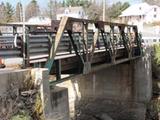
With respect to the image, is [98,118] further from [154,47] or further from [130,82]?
[154,47]

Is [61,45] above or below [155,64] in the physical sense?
above

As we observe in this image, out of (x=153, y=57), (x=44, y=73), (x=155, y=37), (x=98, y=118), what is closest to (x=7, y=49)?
(x=44, y=73)

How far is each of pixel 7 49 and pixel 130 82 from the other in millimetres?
19325

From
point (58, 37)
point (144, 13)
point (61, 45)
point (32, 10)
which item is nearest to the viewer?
point (58, 37)

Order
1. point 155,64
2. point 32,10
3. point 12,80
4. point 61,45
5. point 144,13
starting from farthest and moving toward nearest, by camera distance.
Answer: point 32,10 < point 144,13 < point 155,64 < point 61,45 < point 12,80

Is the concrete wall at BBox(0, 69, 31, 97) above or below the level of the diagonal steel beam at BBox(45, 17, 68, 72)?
below

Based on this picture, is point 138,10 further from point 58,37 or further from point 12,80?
point 12,80

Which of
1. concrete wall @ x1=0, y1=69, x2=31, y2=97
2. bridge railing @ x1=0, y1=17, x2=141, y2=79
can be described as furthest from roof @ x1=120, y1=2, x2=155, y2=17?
concrete wall @ x1=0, y1=69, x2=31, y2=97

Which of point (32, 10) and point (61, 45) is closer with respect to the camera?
point (61, 45)

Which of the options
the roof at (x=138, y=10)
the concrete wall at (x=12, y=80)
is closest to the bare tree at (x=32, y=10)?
the roof at (x=138, y=10)

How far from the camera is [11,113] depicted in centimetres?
884

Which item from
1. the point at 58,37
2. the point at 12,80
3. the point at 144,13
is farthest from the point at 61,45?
the point at 144,13

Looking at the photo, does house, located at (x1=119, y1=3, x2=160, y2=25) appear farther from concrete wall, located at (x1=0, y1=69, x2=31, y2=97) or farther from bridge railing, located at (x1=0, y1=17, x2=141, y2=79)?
concrete wall, located at (x1=0, y1=69, x2=31, y2=97)

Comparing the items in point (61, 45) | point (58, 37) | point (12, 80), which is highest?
point (58, 37)
